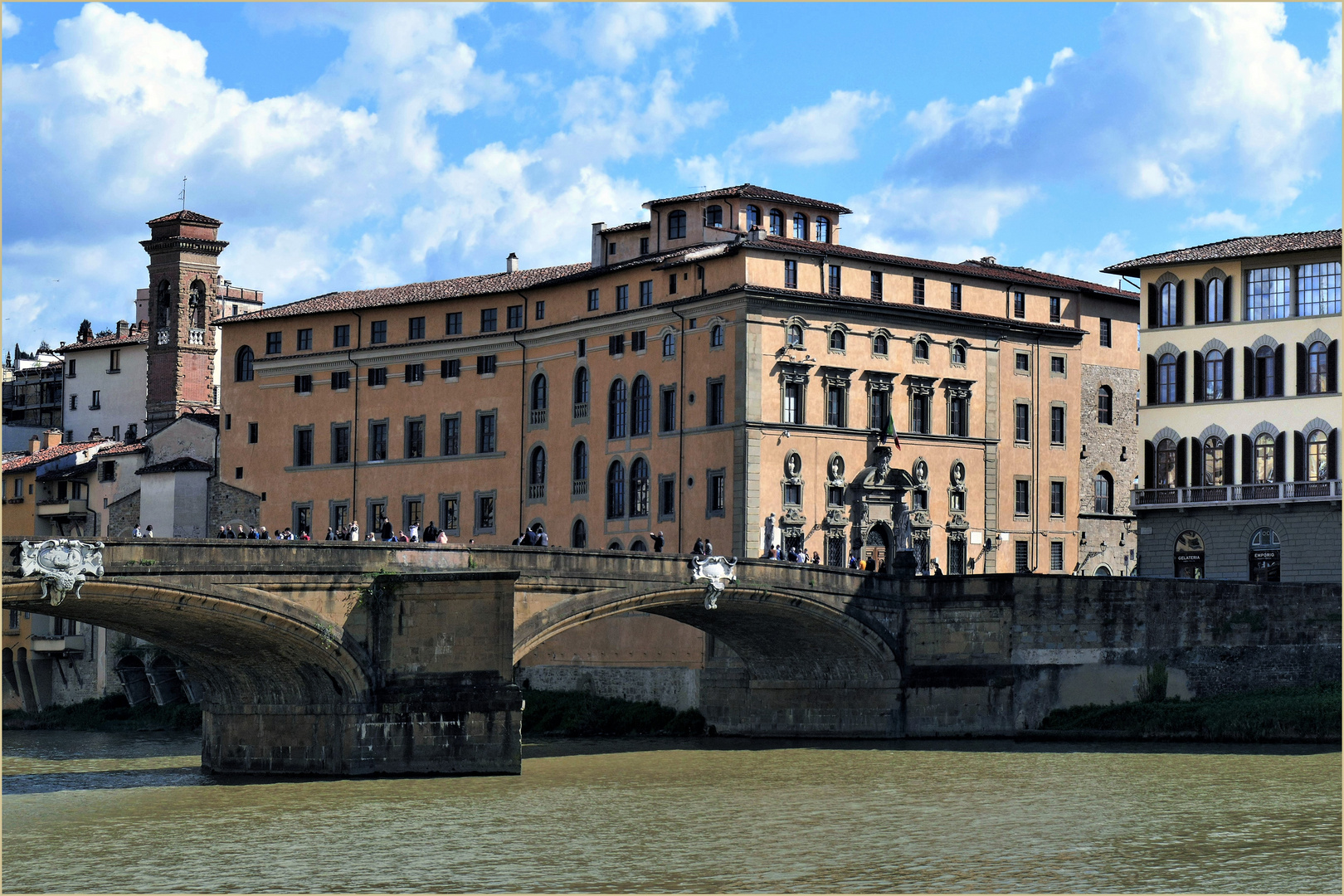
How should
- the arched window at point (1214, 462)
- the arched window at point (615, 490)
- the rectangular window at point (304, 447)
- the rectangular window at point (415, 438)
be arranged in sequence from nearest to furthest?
the arched window at point (1214, 462) < the arched window at point (615, 490) < the rectangular window at point (415, 438) < the rectangular window at point (304, 447)

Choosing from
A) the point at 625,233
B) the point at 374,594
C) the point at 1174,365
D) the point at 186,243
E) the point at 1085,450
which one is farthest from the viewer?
the point at 186,243

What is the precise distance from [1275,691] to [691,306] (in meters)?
24.3

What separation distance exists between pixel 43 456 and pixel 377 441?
68.6 ft

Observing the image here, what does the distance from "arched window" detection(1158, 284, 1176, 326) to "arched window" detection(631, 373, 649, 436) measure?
1829 centimetres

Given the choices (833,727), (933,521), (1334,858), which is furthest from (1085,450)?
(1334,858)

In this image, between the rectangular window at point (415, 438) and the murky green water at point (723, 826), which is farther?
the rectangular window at point (415, 438)

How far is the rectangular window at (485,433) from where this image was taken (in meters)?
85.0

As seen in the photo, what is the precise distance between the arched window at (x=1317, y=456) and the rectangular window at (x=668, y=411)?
850 inches

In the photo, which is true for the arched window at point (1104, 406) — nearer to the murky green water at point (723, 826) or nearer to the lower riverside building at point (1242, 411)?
the lower riverside building at point (1242, 411)

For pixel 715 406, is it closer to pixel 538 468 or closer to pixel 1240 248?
pixel 538 468

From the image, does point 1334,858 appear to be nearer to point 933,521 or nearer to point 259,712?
point 259,712

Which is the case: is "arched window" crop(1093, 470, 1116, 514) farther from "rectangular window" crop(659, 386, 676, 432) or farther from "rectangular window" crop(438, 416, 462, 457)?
"rectangular window" crop(438, 416, 462, 457)

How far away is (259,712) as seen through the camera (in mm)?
55000

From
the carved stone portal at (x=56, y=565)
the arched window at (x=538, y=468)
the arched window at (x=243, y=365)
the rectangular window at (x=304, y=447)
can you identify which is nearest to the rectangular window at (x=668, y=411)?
the arched window at (x=538, y=468)
